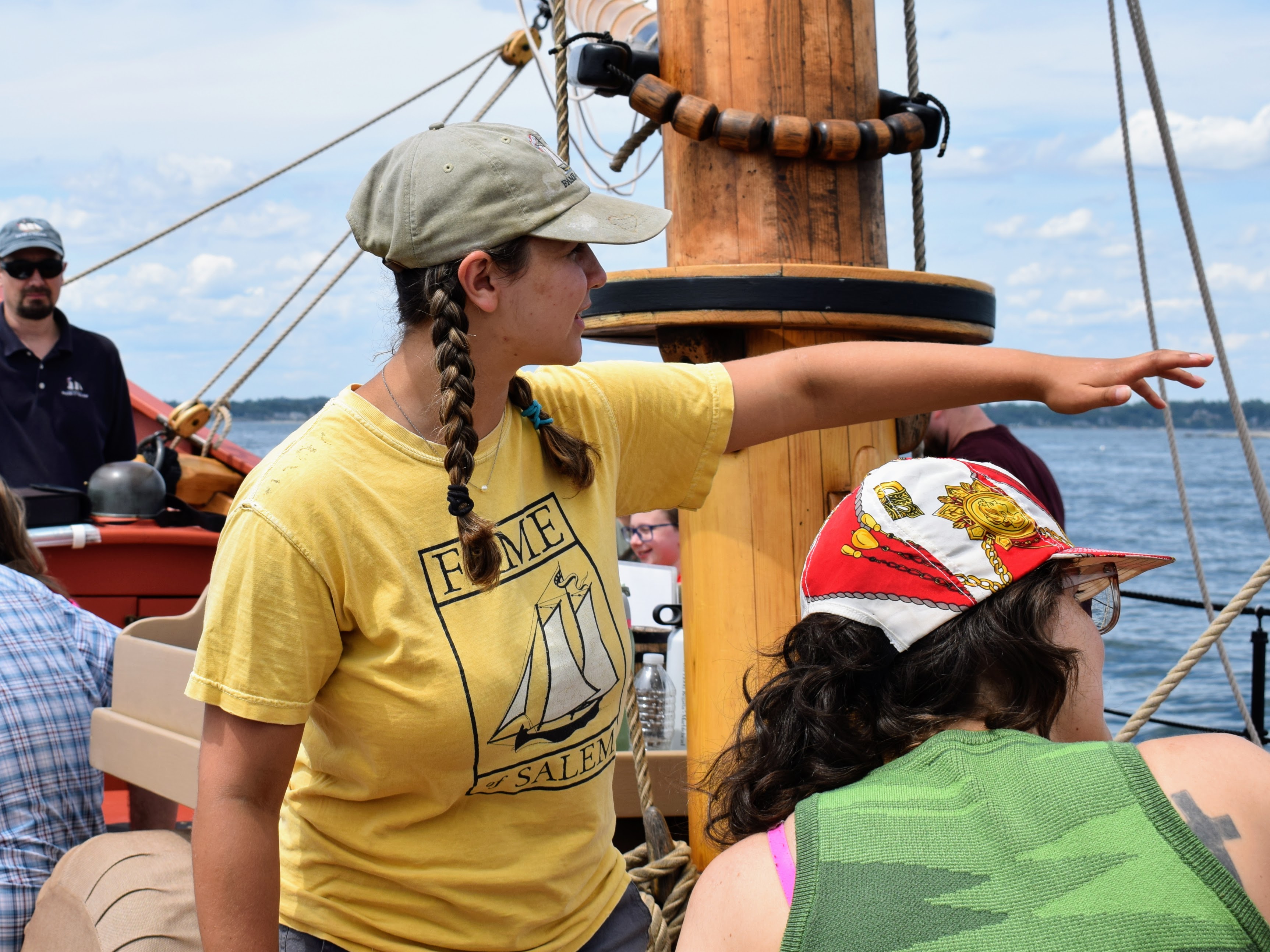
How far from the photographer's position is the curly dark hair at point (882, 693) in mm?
1103

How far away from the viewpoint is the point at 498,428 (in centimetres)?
140

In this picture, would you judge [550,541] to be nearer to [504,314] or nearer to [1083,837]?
[504,314]

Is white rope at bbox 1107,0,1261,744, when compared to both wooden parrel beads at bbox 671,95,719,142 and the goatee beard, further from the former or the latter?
the goatee beard

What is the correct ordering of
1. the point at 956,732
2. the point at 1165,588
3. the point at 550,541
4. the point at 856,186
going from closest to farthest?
1. the point at 956,732
2. the point at 550,541
3. the point at 856,186
4. the point at 1165,588

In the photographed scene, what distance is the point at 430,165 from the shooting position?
4.20 ft

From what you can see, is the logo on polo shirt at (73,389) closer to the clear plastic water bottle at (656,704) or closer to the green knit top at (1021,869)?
the clear plastic water bottle at (656,704)

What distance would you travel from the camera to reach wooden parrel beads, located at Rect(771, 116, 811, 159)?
180 cm

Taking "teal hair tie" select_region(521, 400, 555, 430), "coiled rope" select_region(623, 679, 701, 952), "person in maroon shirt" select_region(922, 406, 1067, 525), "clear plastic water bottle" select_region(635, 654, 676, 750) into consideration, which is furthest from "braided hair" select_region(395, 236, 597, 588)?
"person in maroon shirt" select_region(922, 406, 1067, 525)

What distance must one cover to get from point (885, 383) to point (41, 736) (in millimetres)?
1819

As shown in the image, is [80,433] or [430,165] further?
[80,433]

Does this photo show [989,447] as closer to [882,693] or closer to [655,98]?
[655,98]

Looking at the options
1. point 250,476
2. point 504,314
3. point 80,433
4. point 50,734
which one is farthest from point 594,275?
point 80,433

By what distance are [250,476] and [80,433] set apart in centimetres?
407

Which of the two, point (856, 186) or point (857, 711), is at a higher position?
point (856, 186)
